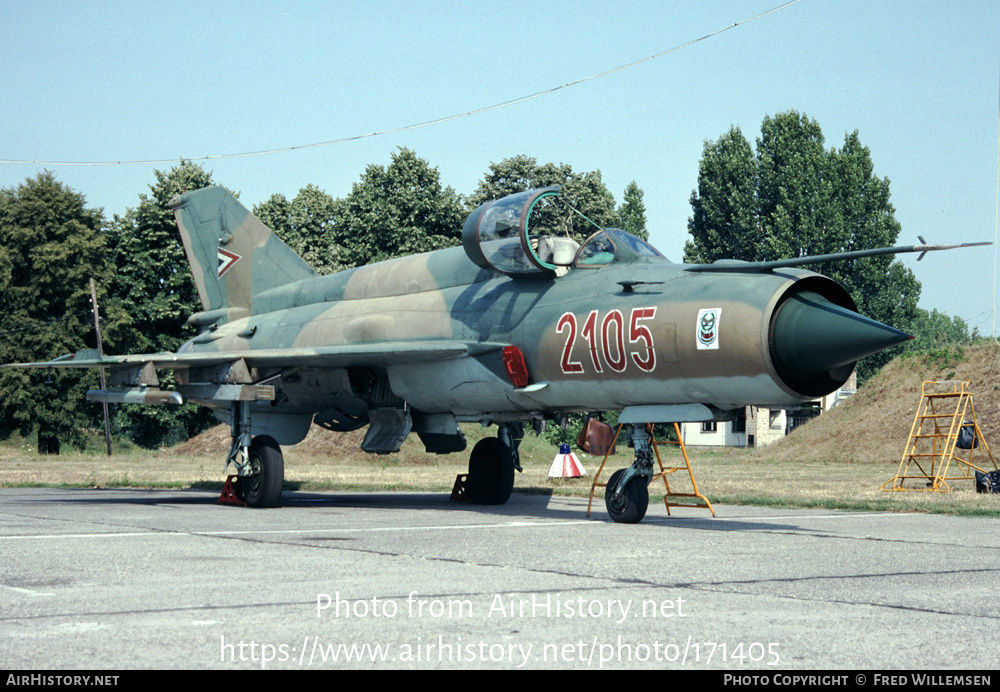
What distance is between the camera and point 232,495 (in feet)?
55.7

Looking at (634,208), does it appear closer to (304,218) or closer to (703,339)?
(304,218)

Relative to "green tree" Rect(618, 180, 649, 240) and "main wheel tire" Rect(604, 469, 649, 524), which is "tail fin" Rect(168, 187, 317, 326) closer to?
"main wheel tire" Rect(604, 469, 649, 524)

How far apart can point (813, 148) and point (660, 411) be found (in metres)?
63.2

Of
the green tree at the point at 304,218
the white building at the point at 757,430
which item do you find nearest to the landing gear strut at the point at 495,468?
the green tree at the point at 304,218

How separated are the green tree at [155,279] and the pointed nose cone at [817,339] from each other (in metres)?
44.7

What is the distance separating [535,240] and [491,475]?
15.5 ft

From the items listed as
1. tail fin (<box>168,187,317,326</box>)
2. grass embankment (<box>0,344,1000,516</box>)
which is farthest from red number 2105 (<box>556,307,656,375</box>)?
tail fin (<box>168,187,317,326</box>)

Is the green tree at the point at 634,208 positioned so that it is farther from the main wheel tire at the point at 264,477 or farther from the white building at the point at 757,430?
the main wheel tire at the point at 264,477

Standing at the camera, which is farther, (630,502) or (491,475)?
(491,475)

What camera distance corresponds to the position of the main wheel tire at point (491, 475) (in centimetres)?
1747

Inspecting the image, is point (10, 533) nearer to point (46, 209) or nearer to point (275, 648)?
point (275, 648)

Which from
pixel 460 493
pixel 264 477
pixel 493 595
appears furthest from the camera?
→ pixel 460 493

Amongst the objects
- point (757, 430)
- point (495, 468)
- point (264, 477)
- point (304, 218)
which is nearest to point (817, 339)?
point (495, 468)

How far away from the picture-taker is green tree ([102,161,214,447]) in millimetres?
53188
